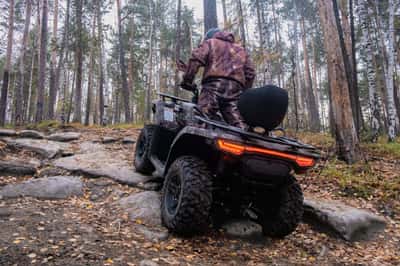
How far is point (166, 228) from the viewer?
307 cm

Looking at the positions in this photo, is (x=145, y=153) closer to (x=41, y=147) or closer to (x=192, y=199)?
(x=192, y=199)

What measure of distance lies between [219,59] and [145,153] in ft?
6.36

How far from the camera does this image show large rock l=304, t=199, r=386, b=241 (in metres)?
3.48

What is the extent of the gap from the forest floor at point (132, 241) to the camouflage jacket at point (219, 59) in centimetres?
186

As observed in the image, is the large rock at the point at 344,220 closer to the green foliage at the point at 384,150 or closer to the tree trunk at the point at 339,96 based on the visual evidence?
the tree trunk at the point at 339,96

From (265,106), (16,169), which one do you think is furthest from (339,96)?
(16,169)

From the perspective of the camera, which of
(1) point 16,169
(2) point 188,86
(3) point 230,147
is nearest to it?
(3) point 230,147

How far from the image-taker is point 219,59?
3527 millimetres

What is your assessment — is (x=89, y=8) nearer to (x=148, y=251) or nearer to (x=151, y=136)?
(x=151, y=136)

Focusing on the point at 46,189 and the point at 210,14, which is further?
the point at 210,14

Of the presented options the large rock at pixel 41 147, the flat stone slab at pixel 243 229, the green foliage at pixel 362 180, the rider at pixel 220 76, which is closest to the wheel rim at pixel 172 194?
the flat stone slab at pixel 243 229

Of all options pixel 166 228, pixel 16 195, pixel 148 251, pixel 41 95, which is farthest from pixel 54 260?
pixel 41 95

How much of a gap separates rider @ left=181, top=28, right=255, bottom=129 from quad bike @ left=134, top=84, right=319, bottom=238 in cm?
33

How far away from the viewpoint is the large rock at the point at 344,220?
3.48 metres
